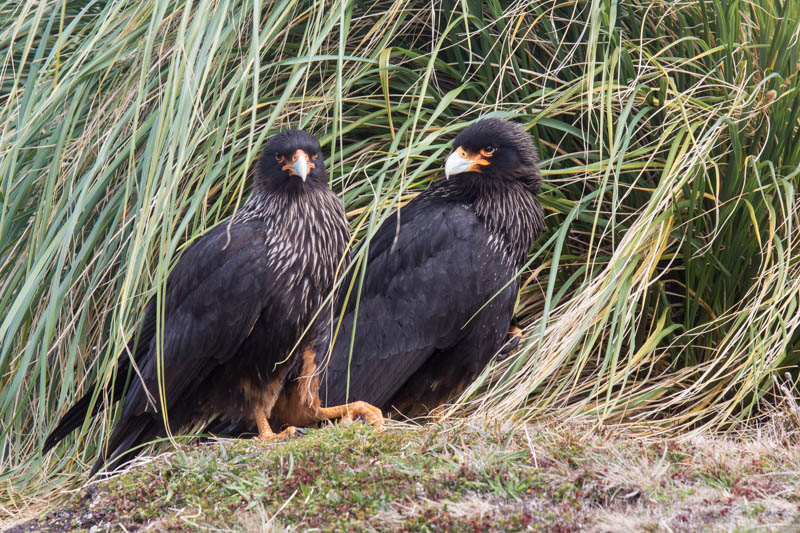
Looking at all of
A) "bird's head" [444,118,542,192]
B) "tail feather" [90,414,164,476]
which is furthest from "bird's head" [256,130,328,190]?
"tail feather" [90,414,164,476]

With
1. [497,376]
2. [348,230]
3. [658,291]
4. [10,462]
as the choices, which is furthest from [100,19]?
[658,291]

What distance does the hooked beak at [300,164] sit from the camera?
3.10m

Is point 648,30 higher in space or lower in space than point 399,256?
higher

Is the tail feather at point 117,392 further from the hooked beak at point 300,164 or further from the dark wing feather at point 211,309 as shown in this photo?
the hooked beak at point 300,164

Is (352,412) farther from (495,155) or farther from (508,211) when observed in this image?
(495,155)

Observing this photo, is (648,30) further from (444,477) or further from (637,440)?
(444,477)

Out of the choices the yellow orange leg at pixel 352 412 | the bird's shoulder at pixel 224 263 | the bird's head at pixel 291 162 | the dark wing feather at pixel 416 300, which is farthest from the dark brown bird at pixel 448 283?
the bird's shoulder at pixel 224 263

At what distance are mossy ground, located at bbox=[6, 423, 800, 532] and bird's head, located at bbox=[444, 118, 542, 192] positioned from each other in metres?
1.25

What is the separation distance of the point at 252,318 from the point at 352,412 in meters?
0.50

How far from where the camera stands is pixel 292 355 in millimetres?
3141

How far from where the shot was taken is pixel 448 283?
11.0 ft

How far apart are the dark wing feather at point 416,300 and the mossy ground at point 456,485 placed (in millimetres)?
840

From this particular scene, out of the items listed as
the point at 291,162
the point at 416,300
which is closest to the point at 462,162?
the point at 416,300

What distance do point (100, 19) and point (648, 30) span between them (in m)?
2.04
